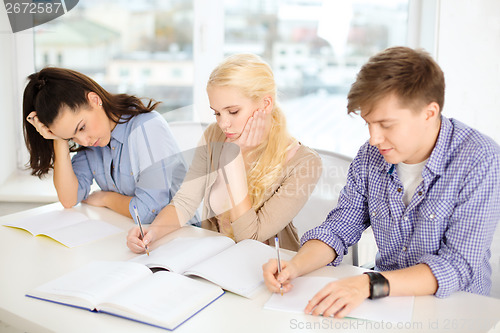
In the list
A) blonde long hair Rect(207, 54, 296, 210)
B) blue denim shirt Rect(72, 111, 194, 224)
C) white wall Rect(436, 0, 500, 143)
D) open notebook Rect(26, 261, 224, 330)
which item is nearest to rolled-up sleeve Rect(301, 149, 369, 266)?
blonde long hair Rect(207, 54, 296, 210)

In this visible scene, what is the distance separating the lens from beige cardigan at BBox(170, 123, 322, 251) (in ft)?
4.69

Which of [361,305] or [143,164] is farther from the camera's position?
[143,164]

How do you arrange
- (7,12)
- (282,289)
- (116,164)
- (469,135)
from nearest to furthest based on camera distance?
(282,289), (469,135), (116,164), (7,12)

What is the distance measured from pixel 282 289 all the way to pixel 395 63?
1.82ft

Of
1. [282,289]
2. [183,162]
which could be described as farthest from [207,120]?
[282,289]

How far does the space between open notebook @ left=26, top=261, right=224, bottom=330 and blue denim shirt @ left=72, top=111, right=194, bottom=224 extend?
19.9 inches

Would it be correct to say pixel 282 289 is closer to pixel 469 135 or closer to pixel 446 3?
pixel 469 135

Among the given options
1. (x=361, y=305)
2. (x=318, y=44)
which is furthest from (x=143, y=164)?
(x=318, y=44)

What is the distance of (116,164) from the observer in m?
1.74

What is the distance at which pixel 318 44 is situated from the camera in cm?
273

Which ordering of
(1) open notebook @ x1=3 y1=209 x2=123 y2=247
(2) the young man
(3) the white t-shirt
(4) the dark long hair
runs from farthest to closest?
(4) the dark long hair → (1) open notebook @ x1=3 y1=209 x2=123 y2=247 → (3) the white t-shirt → (2) the young man

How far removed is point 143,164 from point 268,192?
1.50ft

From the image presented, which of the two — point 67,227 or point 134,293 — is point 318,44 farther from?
point 134,293

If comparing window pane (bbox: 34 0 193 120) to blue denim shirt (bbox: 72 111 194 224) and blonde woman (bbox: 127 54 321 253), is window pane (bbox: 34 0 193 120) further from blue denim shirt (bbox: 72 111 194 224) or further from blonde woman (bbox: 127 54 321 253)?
blonde woman (bbox: 127 54 321 253)
